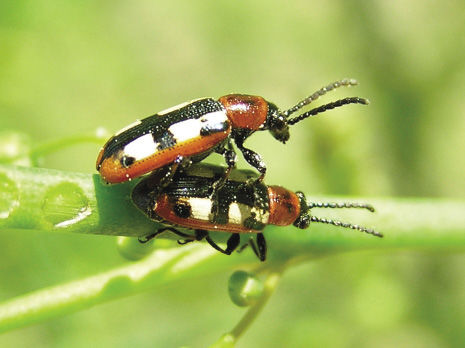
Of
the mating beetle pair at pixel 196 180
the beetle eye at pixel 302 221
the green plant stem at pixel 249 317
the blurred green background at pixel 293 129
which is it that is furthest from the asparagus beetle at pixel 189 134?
the blurred green background at pixel 293 129

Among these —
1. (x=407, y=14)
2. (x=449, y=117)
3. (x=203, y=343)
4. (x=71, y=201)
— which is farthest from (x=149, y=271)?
(x=407, y=14)

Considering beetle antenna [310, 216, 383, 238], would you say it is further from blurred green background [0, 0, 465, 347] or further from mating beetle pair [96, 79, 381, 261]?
blurred green background [0, 0, 465, 347]

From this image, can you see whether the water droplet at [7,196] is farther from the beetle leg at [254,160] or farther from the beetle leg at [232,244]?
the beetle leg at [254,160]

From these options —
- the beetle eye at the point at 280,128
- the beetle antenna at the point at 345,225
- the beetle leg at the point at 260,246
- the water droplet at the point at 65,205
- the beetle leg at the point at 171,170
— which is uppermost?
the beetle eye at the point at 280,128

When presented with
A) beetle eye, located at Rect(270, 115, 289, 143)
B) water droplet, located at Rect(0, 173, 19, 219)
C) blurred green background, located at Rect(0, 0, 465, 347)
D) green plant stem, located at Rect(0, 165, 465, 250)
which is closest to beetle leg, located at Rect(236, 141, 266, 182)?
beetle eye, located at Rect(270, 115, 289, 143)

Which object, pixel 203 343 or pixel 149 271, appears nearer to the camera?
pixel 149 271

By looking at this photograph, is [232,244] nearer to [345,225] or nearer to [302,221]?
[302,221]

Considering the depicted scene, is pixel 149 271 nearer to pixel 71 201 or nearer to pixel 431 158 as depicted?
pixel 71 201
